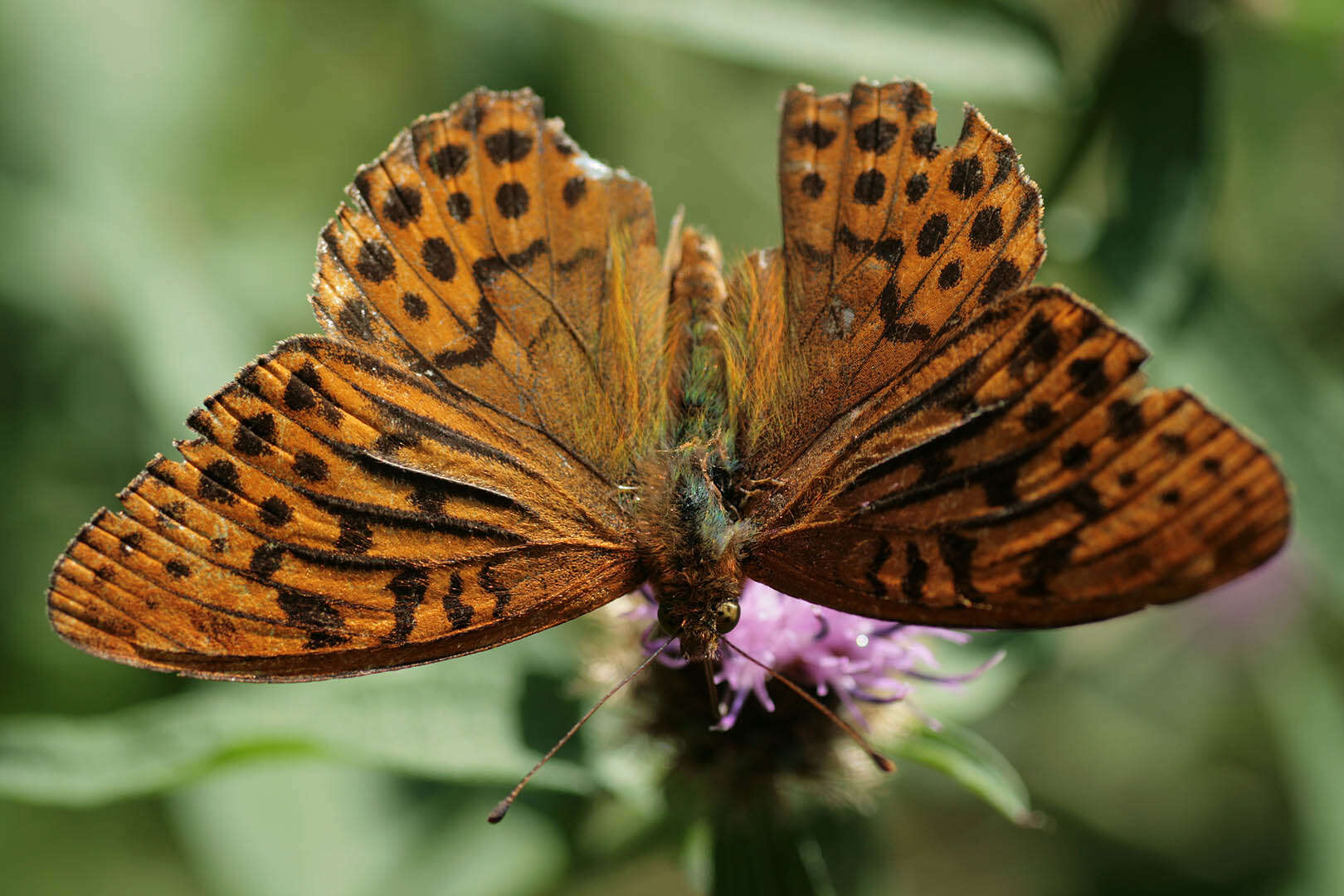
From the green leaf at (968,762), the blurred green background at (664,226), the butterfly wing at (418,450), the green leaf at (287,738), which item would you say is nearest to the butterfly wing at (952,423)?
the butterfly wing at (418,450)

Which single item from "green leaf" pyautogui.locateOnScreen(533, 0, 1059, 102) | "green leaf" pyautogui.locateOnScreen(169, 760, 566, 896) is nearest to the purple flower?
"green leaf" pyautogui.locateOnScreen(169, 760, 566, 896)

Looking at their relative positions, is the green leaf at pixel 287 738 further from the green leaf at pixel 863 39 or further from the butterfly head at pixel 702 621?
the green leaf at pixel 863 39

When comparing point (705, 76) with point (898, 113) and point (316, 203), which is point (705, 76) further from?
point (898, 113)

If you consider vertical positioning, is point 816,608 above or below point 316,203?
below

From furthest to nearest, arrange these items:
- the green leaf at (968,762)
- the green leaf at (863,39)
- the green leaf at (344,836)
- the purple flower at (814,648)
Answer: the green leaf at (344,836), the green leaf at (863,39), the purple flower at (814,648), the green leaf at (968,762)

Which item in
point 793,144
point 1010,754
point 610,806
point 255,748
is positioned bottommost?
point 1010,754

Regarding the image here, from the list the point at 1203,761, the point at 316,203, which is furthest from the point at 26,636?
the point at 1203,761
